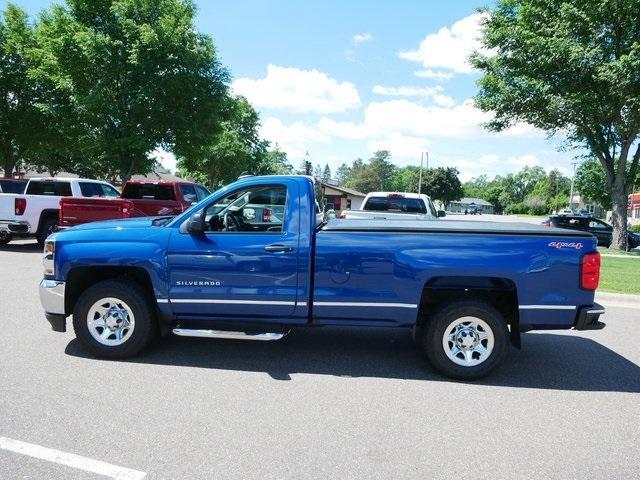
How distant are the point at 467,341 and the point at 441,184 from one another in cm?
9778

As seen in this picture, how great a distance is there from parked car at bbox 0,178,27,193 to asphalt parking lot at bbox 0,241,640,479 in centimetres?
972

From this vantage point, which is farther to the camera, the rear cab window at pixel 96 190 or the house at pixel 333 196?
the rear cab window at pixel 96 190

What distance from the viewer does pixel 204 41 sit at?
67.8ft

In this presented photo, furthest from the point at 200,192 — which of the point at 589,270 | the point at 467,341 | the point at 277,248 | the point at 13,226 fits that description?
the point at 589,270

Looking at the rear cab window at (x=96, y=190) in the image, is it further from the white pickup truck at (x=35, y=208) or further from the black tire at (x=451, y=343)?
the black tire at (x=451, y=343)

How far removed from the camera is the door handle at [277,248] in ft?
16.3

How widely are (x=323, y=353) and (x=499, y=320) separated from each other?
1913 millimetres

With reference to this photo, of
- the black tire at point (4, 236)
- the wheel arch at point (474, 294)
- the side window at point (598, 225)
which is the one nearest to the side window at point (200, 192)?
the black tire at point (4, 236)

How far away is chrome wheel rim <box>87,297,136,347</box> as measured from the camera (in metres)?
5.23

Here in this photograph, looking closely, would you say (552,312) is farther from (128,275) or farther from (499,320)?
(128,275)

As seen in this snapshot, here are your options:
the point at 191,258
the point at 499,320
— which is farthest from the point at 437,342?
the point at 191,258

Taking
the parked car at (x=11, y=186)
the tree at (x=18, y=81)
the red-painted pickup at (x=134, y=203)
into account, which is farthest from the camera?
the tree at (x=18, y=81)

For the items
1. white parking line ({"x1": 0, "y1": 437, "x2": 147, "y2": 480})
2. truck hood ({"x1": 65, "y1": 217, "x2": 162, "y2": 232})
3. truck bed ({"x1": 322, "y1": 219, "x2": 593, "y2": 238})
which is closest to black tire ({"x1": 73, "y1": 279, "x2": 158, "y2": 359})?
truck hood ({"x1": 65, "y1": 217, "x2": 162, "y2": 232})

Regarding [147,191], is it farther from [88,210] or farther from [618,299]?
[618,299]
